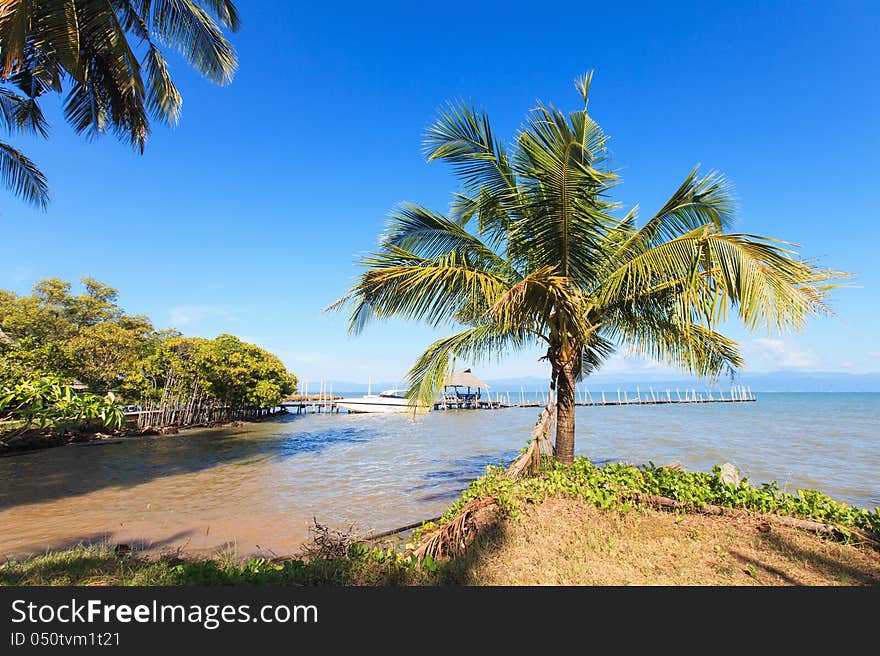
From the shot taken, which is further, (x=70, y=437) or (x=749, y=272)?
(x=70, y=437)

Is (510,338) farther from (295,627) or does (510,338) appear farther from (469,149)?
(295,627)

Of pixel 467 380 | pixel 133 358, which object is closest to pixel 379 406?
pixel 467 380

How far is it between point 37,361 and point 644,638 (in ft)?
66.5

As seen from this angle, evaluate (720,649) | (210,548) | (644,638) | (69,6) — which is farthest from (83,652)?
(69,6)

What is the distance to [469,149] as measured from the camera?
6.64m

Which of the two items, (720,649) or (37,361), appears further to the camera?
(37,361)

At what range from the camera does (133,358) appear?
2417cm

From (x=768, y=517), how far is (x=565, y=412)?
9.34 feet

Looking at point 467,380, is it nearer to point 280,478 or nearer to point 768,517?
point 280,478

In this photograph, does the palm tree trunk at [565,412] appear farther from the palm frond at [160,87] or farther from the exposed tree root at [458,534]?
the palm frond at [160,87]

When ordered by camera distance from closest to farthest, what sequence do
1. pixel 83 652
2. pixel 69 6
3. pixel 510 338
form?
pixel 83 652 < pixel 69 6 < pixel 510 338

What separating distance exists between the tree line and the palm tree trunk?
16408 millimetres

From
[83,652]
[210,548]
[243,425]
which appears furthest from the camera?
[243,425]

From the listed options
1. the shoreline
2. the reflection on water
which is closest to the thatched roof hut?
the reflection on water
